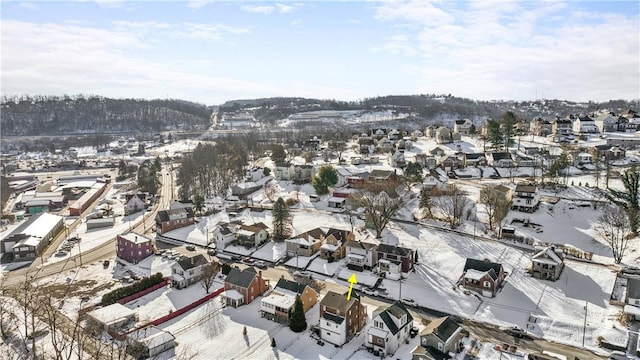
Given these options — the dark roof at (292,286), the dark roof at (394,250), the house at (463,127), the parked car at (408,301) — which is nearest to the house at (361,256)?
the dark roof at (394,250)

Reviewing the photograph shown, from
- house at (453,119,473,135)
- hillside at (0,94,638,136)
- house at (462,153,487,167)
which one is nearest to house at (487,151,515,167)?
house at (462,153,487,167)

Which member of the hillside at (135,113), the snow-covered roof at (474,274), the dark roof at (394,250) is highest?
the hillside at (135,113)

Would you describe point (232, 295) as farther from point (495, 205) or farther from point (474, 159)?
point (474, 159)

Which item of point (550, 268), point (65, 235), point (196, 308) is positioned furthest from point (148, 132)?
point (550, 268)

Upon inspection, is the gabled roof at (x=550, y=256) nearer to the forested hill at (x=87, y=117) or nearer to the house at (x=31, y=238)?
the house at (x=31, y=238)

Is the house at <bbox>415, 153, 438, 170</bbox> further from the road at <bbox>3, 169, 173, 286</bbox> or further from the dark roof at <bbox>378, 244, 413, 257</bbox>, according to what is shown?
the road at <bbox>3, 169, 173, 286</bbox>

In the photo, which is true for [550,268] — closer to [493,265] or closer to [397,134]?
[493,265]
